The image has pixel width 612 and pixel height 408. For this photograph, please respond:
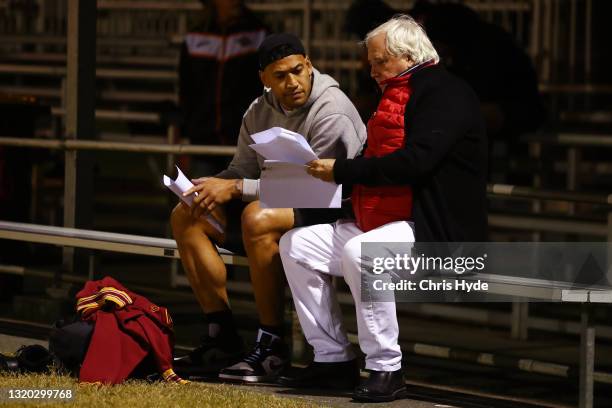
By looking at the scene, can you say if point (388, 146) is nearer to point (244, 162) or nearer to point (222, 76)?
point (244, 162)

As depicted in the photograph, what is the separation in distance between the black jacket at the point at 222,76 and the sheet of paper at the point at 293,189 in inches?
112

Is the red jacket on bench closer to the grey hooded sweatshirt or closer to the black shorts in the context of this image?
the black shorts

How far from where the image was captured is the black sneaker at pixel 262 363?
22.0 feet

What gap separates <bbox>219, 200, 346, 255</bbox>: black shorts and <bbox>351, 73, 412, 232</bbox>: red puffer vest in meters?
0.39

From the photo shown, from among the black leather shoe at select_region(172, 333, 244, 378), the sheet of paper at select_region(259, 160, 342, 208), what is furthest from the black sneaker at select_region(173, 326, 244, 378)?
the sheet of paper at select_region(259, 160, 342, 208)

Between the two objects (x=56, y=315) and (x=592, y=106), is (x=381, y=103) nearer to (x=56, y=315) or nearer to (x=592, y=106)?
(x=56, y=315)

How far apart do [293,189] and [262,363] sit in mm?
839

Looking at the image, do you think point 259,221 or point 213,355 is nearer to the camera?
point 259,221

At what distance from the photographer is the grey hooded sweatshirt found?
6.65 metres

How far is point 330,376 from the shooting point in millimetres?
6543

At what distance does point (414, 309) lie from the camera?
8.82 meters

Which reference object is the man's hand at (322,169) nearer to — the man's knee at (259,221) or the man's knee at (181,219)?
the man's knee at (259,221)

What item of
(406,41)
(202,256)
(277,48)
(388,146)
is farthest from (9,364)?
(406,41)

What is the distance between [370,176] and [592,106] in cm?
565
